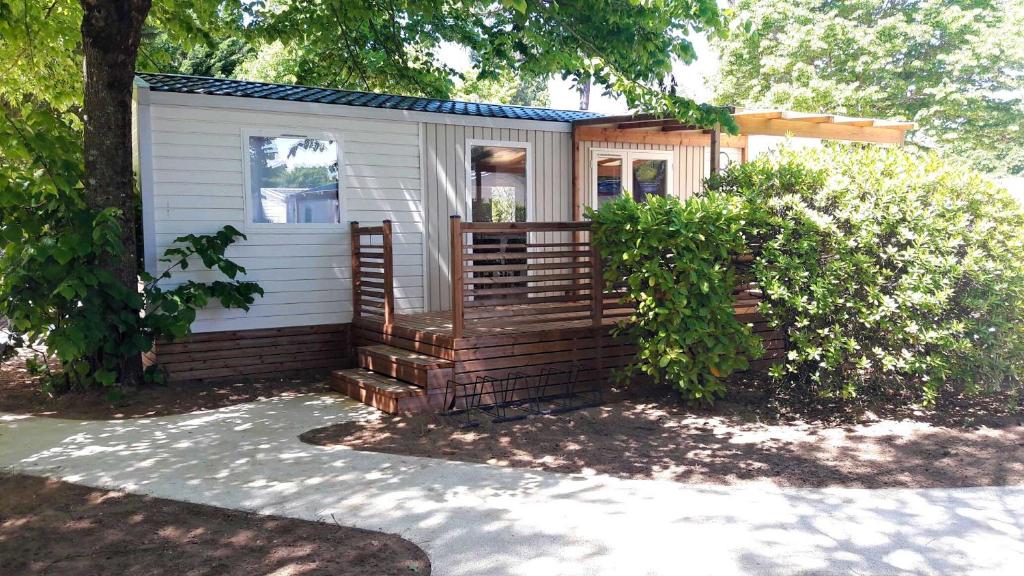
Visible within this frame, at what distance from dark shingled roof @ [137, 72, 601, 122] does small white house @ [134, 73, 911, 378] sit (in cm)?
3

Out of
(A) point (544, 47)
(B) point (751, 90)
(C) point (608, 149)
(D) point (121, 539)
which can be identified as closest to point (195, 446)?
(D) point (121, 539)

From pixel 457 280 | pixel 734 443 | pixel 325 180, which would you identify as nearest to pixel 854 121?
pixel 734 443

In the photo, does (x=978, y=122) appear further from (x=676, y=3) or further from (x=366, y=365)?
(x=366, y=365)

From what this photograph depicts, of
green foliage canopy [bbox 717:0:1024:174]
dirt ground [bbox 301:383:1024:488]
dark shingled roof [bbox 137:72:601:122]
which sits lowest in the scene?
dirt ground [bbox 301:383:1024:488]

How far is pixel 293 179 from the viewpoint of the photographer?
7559 millimetres

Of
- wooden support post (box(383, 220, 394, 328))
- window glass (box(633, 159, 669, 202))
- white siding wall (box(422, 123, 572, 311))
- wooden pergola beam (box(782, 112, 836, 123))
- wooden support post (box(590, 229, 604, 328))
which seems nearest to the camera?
wooden support post (box(590, 229, 604, 328))

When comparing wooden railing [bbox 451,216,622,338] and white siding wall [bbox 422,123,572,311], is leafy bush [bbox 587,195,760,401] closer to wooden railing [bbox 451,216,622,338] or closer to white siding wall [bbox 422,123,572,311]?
wooden railing [bbox 451,216,622,338]

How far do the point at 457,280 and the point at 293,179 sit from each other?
8.61ft

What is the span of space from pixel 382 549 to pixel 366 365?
3854 millimetres

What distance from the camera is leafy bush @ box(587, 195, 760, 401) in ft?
18.6

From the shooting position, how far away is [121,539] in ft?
11.2

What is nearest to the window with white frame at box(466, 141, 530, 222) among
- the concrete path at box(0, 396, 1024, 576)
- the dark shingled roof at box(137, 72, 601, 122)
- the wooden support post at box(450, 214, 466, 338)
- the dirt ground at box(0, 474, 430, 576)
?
the dark shingled roof at box(137, 72, 601, 122)

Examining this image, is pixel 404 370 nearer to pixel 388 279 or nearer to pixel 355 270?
pixel 388 279

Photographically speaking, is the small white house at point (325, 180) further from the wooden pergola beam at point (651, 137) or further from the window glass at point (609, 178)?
the window glass at point (609, 178)
